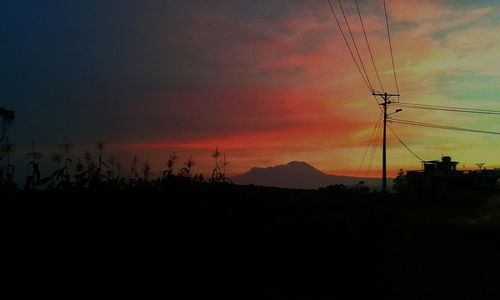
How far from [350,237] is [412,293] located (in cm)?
429

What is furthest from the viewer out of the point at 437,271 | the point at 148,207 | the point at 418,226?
the point at 418,226

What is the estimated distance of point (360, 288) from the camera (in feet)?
35.5

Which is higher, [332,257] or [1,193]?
[1,193]

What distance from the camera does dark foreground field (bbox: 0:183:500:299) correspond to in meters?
8.08

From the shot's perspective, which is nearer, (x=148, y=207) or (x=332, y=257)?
(x=148, y=207)

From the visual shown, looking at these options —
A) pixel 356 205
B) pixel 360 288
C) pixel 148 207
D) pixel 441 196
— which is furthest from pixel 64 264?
pixel 441 196

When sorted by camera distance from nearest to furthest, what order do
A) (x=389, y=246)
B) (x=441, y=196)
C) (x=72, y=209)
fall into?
(x=72, y=209), (x=389, y=246), (x=441, y=196)

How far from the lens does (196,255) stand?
10.3 meters

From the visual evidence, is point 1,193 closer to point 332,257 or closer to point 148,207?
point 148,207

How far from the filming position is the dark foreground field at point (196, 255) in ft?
26.5

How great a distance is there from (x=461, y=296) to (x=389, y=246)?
7668mm

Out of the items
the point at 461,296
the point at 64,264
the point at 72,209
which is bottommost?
the point at 461,296

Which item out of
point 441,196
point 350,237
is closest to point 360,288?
point 350,237

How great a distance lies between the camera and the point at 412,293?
1055 cm
